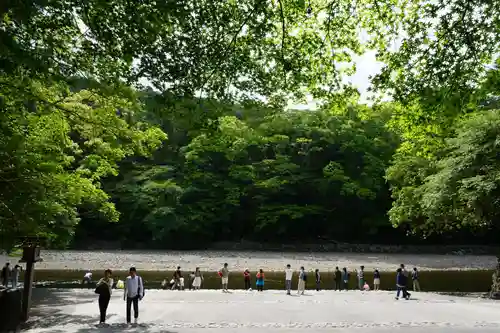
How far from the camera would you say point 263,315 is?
1288 centimetres

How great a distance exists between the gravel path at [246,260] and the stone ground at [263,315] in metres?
17.6

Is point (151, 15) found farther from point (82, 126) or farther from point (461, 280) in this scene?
point (461, 280)

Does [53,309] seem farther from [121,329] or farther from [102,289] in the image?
[121,329]

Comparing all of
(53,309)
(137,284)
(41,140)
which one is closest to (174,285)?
(53,309)

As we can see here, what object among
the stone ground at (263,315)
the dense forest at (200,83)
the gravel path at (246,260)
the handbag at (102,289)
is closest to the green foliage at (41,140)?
the dense forest at (200,83)

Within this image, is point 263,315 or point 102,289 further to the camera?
point 263,315

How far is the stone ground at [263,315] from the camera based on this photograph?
10.9 metres

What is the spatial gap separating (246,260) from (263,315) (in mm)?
25547

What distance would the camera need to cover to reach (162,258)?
1518 inches

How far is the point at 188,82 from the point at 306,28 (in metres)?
3.22

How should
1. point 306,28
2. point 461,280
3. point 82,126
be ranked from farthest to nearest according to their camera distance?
point 461,280, point 82,126, point 306,28

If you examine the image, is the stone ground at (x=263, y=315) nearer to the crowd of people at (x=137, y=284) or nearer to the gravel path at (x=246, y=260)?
the crowd of people at (x=137, y=284)

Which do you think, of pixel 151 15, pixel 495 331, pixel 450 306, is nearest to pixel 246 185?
pixel 450 306

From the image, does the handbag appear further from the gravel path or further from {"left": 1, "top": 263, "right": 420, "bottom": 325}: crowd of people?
the gravel path
